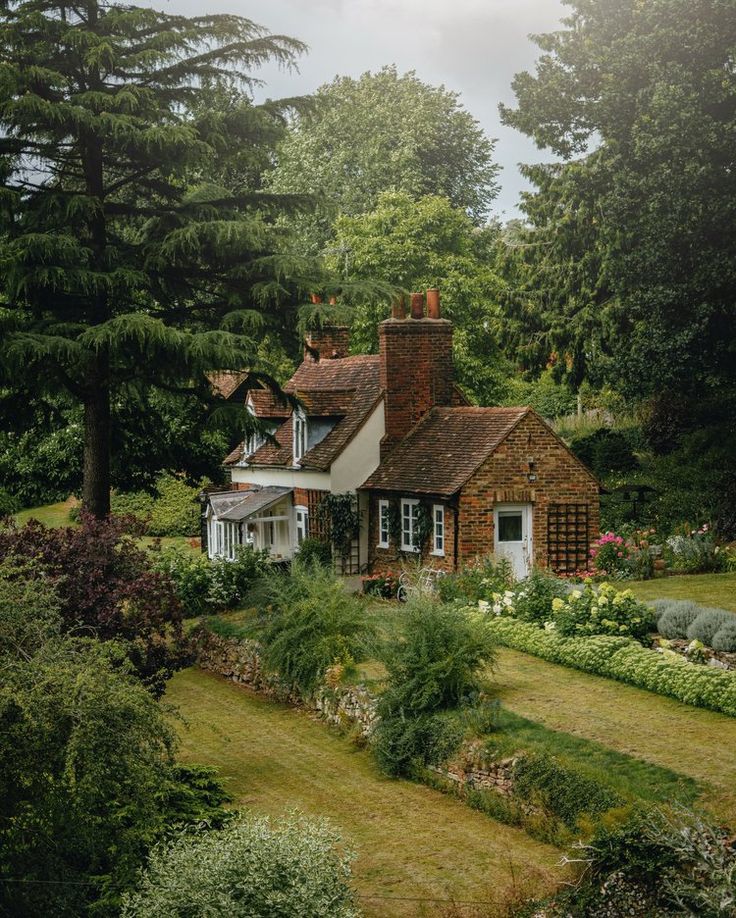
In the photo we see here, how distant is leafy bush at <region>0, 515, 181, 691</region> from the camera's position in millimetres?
18562

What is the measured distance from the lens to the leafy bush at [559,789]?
14969mm

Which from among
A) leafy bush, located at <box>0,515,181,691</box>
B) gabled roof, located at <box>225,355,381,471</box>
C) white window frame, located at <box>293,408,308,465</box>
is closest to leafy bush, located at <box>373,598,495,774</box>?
leafy bush, located at <box>0,515,181,691</box>

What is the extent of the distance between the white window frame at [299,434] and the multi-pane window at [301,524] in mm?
1347

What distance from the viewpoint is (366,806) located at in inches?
692

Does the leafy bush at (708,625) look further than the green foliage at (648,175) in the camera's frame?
No

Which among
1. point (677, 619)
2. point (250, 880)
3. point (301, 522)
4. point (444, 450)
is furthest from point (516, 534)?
point (250, 880)

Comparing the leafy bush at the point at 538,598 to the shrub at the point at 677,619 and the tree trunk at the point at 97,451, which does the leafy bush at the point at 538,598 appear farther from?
the tree trunk at the point at 97,451

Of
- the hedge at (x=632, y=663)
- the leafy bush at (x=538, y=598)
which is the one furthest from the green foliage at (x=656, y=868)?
the leafy bush at (x=538, y=598)

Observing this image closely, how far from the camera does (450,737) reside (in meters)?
18.1

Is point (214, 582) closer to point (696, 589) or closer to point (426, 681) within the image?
point (696, 589)

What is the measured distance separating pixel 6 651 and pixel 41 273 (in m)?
13.4

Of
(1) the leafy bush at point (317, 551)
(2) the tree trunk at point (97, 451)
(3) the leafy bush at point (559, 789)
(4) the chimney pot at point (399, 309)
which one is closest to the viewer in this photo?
(3) the leafy bush at point (559, 789)

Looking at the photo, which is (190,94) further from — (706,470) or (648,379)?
(706,470)

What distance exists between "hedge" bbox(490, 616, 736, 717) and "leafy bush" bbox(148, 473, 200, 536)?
2574 cm
